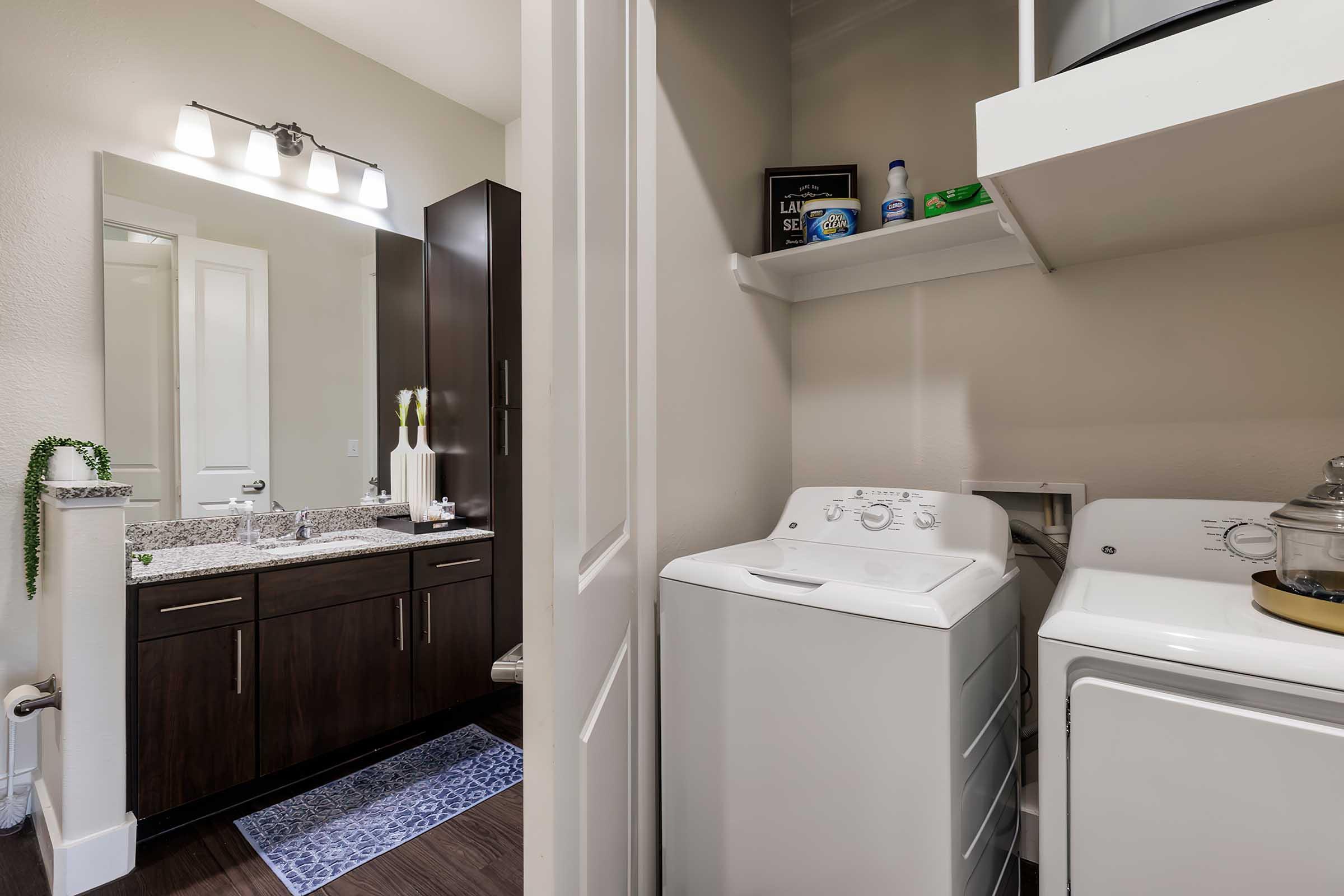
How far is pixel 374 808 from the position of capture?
194 cm

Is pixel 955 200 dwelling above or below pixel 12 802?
above

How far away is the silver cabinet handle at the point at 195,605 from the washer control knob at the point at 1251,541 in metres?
2.50

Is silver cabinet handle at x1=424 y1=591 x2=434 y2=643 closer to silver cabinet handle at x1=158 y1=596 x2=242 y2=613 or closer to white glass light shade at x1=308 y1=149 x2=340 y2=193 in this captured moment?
silver cabinet handle at x1=158 y1=596 x2=242 y2=613

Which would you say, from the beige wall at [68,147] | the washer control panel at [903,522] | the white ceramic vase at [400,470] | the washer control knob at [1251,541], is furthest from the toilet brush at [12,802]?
the washer control knob at [1251,541]

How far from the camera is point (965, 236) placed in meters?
1.45

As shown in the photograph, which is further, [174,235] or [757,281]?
[174,235]

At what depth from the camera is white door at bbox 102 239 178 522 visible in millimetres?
2074

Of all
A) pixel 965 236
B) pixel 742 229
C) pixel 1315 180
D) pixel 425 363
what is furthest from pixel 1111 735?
pixel 425 363

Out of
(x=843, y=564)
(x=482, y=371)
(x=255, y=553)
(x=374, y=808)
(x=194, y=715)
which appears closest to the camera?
(x=843, y=564)

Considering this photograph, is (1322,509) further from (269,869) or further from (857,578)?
(269,869)

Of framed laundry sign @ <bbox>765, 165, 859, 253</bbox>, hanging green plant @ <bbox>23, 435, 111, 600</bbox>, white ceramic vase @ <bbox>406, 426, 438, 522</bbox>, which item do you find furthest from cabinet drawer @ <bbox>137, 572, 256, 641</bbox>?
framed laundry sign @ <bbox>765, 165, 859, 253</bbox>

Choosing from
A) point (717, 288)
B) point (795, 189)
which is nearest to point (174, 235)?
point (717, 288)

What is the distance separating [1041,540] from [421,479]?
8.10 feet

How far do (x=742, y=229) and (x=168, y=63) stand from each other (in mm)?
2275
